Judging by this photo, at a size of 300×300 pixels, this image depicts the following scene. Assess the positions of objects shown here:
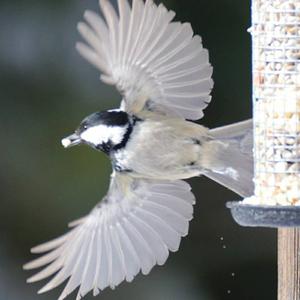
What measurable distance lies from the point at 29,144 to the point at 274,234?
1256mm

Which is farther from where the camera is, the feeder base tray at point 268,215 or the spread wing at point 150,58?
the spread wing at point 150,58

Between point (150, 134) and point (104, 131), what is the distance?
161 millimetres

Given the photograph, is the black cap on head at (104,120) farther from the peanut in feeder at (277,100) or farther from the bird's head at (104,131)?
the peanut in feeder at (277,100)

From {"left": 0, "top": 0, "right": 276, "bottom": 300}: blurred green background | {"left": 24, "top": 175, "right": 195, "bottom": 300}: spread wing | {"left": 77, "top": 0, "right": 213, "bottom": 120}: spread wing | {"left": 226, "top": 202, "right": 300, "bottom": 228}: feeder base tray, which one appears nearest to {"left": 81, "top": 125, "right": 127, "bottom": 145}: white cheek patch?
{"left": 77, "top": 0, "right": 213, "bottom": 120}: spread wing

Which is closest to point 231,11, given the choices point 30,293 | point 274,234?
point 274,234

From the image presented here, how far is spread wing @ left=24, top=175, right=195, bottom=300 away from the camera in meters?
3.74

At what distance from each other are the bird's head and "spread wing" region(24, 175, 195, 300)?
0.72ft

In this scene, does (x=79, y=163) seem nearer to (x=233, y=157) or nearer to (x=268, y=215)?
(x=233, y=157)

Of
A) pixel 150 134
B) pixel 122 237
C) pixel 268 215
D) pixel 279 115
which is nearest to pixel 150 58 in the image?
pixel 150 134

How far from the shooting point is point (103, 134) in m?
3.64

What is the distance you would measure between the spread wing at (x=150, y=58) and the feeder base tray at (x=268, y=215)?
28.8 inches

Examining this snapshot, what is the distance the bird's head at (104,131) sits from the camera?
12.0ft

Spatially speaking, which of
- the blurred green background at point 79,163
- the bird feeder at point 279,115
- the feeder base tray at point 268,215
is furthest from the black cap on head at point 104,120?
the blurred green background at point 79,163

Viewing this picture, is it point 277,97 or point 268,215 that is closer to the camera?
point 268,215
